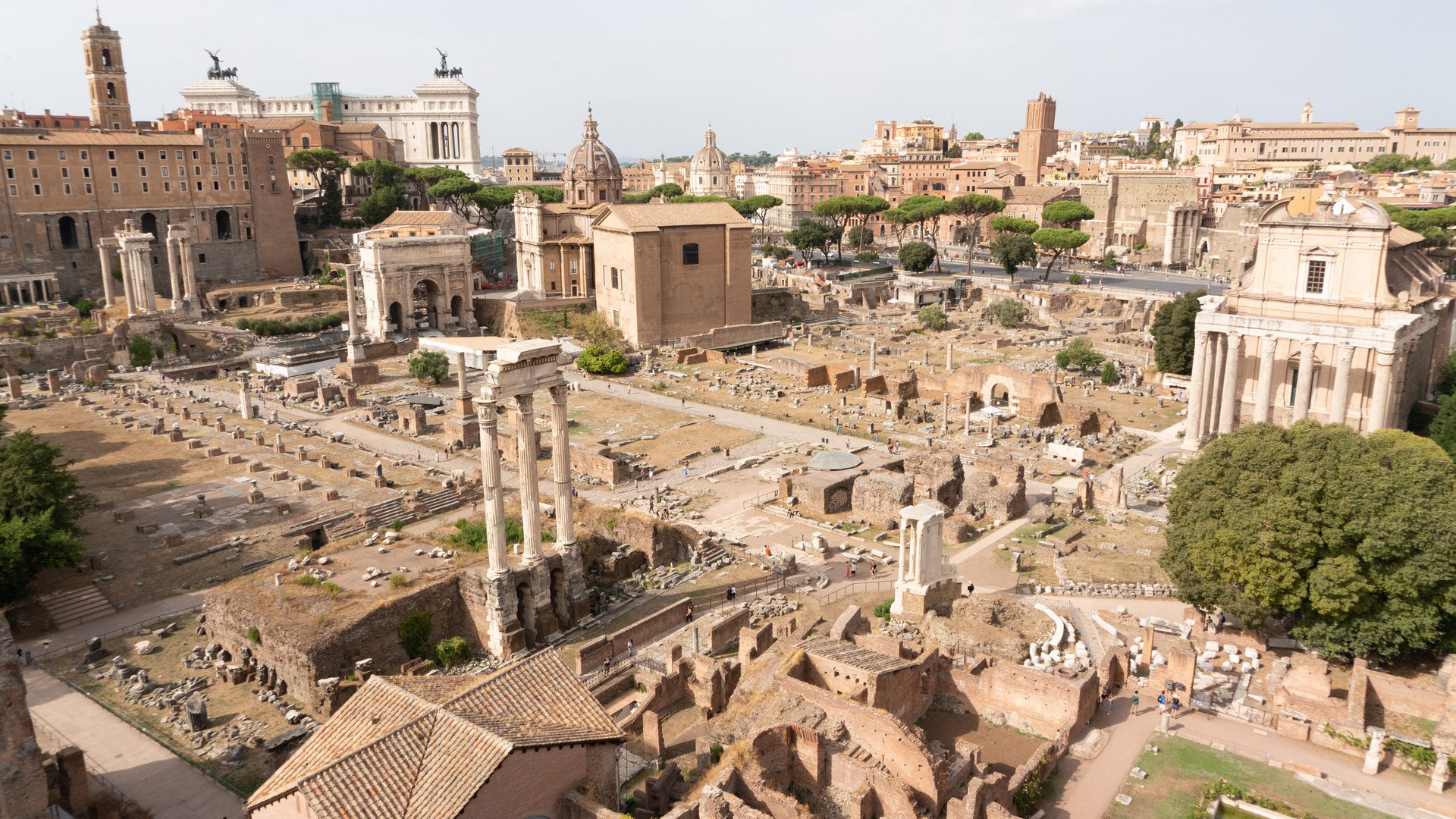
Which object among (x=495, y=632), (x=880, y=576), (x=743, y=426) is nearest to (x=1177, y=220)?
(x=743, y=426)

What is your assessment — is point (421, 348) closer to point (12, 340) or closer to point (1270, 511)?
point (12, 340)

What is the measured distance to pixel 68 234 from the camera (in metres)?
75.4

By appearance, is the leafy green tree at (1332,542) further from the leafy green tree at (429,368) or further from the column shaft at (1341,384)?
the leafy green tree at (429,368)

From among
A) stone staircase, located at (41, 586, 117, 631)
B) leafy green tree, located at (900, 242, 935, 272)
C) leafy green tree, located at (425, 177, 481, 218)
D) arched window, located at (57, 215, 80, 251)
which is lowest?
stone staircase, located at (41, 586, 117, 631)

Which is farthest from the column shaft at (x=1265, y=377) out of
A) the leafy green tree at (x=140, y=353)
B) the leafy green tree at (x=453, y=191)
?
the leafy green tree at (x=453, y=191)

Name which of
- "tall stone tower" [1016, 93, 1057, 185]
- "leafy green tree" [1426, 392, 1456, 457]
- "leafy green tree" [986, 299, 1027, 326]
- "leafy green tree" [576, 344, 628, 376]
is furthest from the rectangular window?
"tall stone tower" [1016, 93, 1057, 185]

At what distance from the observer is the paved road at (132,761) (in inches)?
733

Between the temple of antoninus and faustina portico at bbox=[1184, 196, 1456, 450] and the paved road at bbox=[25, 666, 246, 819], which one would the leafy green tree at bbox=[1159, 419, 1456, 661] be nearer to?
the temple of antoninus and faustina portico at bbox=[1184, 196, 1456, 450]

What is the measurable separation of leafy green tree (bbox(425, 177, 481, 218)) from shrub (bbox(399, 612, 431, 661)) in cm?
7583

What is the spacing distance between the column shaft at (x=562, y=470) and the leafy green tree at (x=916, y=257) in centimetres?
6967

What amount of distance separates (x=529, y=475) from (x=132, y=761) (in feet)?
34.5

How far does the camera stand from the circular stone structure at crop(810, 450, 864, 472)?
124 ft

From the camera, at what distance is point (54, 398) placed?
52594mm

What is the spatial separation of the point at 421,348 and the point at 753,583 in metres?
38.4
